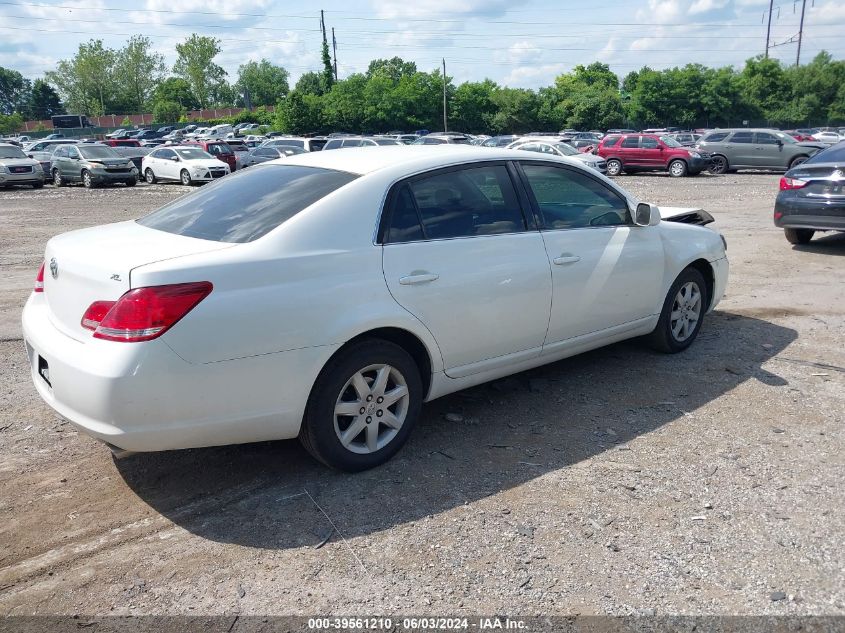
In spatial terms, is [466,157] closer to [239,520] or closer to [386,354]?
[386,354]

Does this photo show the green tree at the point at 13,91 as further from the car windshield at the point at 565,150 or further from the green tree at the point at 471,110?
the car windshield at the point at 565,150

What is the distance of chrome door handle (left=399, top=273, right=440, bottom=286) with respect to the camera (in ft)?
12.7

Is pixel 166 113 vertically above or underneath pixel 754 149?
above

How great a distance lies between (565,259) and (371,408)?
166 cm

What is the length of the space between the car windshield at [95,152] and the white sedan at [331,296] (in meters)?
24.6

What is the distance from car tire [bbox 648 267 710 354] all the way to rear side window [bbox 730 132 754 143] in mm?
24359

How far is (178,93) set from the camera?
334ft

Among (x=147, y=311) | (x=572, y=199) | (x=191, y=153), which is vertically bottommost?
(x=191, y=153)

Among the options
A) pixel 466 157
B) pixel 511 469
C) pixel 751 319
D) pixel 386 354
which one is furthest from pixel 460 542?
pixel 751 319

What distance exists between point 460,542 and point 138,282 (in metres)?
1.85

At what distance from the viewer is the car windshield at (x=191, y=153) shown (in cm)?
2662

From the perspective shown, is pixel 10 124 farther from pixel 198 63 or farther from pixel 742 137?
pixel 742 137

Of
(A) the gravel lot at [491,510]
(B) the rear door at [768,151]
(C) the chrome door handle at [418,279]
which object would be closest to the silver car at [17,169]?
(A) the gravel lot at [491,510]

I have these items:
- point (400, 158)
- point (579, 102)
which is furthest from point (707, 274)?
point (579, 102)
